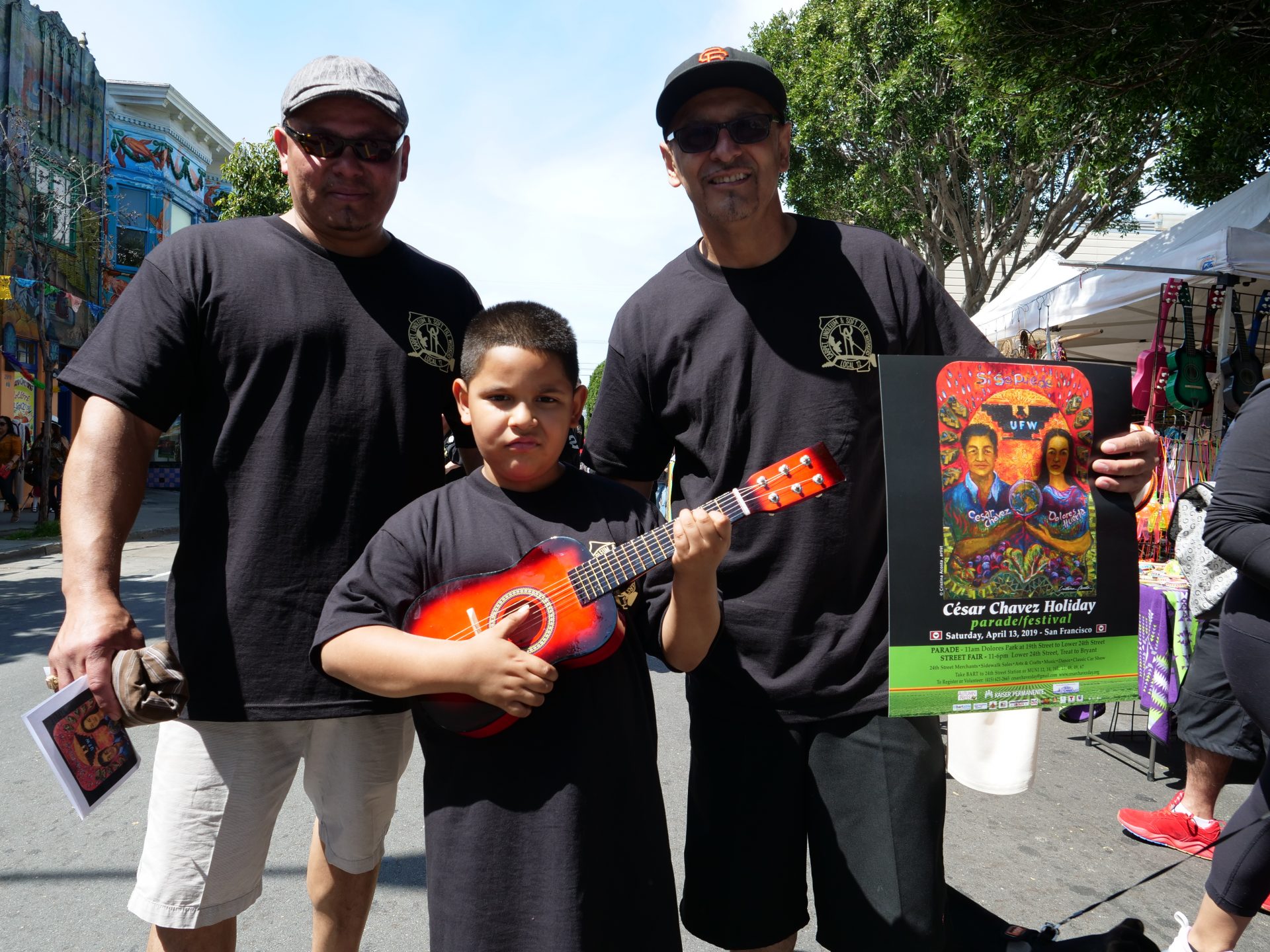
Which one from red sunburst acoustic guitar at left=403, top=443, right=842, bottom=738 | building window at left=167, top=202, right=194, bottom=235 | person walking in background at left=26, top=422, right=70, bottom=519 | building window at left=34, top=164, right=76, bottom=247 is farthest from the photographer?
building window at left=167, top=202, right=194, bottom=235

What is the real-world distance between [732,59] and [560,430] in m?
1.02

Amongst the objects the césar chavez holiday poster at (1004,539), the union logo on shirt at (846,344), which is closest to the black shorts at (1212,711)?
the césar chavez holiday poster at (1004,539)

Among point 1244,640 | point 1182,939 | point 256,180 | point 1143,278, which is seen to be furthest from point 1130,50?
point 256,180

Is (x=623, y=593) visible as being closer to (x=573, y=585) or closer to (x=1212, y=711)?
(x=573, y=585)

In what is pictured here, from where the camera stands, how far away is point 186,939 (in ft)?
6.68

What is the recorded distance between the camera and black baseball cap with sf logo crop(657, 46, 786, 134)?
6.98 ft

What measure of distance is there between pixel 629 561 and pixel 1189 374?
5.89 meters

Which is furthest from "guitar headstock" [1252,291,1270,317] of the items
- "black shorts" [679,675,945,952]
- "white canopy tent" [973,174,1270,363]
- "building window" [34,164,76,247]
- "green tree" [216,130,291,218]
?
"building window" [34,164,76,247]

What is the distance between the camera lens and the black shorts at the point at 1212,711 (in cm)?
385

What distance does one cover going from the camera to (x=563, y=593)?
1.81 metres

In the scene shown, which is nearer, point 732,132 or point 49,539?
point 732,132

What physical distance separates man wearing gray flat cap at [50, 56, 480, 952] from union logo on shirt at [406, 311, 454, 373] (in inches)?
0.5

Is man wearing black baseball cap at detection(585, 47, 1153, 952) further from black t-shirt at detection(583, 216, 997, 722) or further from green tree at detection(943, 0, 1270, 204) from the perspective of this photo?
green tree at detection(943, 0, 1270, 204)

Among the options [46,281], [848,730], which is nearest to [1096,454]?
[848,730]
